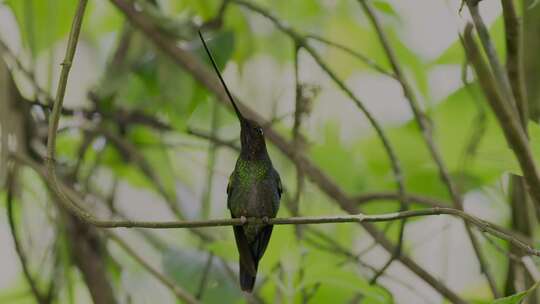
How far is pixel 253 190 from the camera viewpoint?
2.48 m

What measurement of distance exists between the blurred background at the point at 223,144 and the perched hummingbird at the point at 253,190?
7 cm

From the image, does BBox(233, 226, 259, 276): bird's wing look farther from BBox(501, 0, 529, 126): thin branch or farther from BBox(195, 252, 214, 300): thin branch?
→ BBox(501, 0, 529, 126): thin branch

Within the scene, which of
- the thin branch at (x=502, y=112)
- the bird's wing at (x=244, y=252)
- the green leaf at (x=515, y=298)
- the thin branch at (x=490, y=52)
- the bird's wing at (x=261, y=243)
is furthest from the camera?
the bird's wing at (x=261, y=243)

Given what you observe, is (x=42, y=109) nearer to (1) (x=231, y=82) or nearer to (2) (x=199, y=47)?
(2) (x=199, y=47)

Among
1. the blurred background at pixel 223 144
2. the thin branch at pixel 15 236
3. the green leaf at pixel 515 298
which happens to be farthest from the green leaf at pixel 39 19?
the green leaf at pixel 515 298

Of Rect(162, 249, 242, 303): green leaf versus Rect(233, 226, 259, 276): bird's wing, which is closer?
Rect(233, 226, 259, 276): bird's wing

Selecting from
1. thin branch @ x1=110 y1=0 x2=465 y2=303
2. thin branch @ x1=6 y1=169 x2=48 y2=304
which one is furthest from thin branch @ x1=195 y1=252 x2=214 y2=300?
thin branch @ x1=6 y1=169 x2=48 y2=304

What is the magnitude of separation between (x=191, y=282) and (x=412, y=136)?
920 millimetres

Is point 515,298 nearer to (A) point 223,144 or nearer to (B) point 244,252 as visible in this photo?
(B) point 244,252

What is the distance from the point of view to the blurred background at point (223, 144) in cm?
241

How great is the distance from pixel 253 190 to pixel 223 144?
241 mm

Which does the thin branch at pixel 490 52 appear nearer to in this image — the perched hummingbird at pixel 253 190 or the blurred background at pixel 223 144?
the blurred background at pixel 223 144

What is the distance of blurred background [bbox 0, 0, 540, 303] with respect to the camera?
2406 mm

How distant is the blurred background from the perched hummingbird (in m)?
0.07
